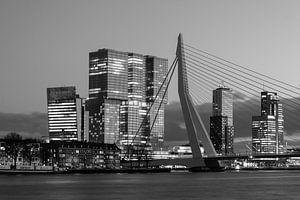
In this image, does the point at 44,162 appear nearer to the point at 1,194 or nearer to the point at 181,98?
the point at 181,98

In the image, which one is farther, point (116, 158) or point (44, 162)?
point (116, 158)

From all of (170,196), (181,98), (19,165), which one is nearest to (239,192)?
(170,196)

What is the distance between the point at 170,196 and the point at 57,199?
27.3 ft

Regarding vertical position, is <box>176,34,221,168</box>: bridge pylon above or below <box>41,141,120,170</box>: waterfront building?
above

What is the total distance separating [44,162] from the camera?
148m

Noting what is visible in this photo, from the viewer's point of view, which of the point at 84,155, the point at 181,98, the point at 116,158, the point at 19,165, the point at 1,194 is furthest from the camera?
the point at 116,158

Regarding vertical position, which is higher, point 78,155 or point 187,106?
point 187,106

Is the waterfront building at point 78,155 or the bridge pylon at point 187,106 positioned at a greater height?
the bridge pylon at point 187,106

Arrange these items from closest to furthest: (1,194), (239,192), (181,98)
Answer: (1,194) → (239,192) → (181,98)

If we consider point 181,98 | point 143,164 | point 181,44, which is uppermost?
point 181,44

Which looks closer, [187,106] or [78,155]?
[187,106]

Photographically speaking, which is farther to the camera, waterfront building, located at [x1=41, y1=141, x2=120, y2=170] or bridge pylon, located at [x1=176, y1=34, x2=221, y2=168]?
waterfront building, located at [x1=41, y1=141, x2=120, y2=170]

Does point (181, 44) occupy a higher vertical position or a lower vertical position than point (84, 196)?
higher

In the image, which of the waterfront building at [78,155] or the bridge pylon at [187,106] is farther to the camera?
the waterfront building at [78,155]
